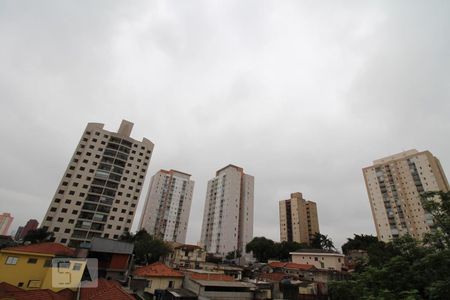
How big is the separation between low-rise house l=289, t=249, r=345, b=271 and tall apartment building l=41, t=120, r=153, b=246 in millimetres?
49284

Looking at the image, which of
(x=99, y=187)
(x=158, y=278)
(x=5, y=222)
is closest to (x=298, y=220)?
(x=99, y=187)

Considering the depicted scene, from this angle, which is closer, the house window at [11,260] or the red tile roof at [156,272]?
the house window at [11,260]

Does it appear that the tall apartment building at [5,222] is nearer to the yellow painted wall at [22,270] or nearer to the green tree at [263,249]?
the green tree at [263,249]

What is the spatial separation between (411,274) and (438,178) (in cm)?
6421

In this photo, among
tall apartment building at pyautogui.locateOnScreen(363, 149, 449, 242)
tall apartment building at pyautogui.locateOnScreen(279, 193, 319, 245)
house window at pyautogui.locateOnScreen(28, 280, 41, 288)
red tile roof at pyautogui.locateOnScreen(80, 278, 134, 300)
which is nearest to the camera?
red tile roof at pyautogui.locateOnScreen(80, 278, 134, 300)

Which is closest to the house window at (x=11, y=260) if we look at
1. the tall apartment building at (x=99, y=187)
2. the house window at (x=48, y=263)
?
the house window at (x=48, y=263)

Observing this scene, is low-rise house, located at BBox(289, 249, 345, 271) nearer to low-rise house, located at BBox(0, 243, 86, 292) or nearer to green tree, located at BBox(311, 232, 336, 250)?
green tree, located at BBox(311, 232, 336, 250)

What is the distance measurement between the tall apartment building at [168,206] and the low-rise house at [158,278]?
62063mm

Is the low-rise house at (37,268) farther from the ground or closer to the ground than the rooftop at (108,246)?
closer to the ground

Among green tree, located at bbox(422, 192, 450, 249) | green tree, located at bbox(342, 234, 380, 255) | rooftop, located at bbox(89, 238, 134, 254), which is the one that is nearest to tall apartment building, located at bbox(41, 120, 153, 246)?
rooftop, located at bbox(89, 238, 134, 254)

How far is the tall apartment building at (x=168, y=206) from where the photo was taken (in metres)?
92.6

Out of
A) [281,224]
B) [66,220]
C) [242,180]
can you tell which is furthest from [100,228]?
[281,224]

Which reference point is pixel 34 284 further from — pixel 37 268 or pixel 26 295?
pixel 26 295

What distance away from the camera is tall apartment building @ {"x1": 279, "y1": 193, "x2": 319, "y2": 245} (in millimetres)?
105312
